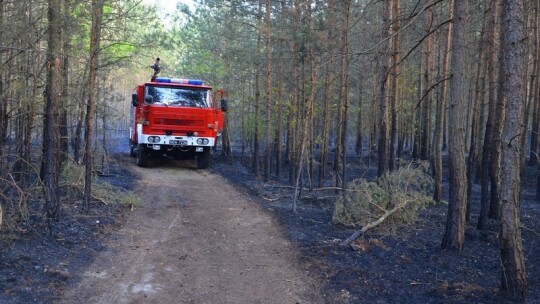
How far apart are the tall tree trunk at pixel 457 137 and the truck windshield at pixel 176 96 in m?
11.9

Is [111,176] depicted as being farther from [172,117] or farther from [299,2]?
[299,2]

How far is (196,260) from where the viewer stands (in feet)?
25.6

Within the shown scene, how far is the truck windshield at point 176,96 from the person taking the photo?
18.2m

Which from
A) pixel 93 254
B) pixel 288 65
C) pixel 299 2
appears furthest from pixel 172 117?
pixel 93 254

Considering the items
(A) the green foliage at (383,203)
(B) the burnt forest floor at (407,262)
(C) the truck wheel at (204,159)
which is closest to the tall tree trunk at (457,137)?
(B) the burnt forest floor at (407,262)

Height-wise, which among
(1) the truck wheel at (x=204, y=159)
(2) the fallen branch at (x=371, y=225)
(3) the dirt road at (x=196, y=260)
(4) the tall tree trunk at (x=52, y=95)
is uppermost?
(4) the tall tree trunk at (x=52, y=95)

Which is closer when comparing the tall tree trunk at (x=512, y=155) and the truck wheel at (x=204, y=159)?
the tall tree trunk at (x=512, y=155)

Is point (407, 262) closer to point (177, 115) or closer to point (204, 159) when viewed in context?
point (177, 115)

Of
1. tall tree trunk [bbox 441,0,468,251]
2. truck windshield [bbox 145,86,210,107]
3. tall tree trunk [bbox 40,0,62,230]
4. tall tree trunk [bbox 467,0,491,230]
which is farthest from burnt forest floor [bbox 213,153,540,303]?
truck windshield [bbox 145,86,210,107]

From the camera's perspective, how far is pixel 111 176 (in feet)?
52.3

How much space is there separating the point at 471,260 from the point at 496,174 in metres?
3.06

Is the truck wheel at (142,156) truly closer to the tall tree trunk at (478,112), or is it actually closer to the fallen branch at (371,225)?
the fallen branch at (371,225)

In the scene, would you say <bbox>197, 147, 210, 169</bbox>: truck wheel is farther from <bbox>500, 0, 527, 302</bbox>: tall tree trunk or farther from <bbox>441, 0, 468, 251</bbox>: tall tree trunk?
<bbox>500, 0, 527, 302</bbox>: tall tree trunk

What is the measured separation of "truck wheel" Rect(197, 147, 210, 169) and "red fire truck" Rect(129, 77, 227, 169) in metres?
0.47
